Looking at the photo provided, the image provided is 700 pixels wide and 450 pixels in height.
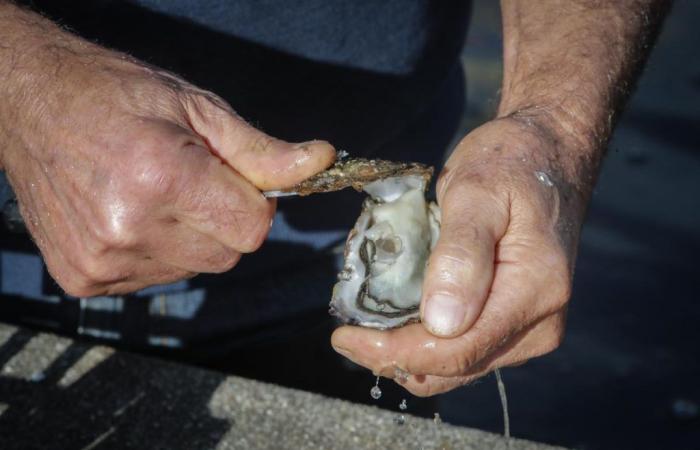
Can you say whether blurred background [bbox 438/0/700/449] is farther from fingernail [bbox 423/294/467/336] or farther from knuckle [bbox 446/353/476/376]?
fingernail [bbox 423/294/467/336]

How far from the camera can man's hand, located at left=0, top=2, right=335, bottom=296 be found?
1.33 meters

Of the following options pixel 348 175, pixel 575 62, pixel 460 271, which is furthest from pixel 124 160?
pixel 575 62

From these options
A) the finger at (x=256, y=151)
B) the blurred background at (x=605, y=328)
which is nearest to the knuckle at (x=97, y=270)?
the finger at (x=256, y=151)

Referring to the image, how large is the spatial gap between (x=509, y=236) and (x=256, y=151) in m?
0.44

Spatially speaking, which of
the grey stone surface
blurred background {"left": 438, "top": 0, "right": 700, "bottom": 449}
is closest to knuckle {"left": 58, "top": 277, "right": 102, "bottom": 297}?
the grey stone surface

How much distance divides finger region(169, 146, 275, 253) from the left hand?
0.78 feet

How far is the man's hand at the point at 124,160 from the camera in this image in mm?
1334

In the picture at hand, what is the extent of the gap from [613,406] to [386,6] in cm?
248

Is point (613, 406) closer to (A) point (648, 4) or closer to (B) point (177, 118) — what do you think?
(A) point (648, 4)

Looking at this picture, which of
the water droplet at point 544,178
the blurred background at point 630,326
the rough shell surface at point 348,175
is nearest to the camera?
the rough shell surface at point 348,175

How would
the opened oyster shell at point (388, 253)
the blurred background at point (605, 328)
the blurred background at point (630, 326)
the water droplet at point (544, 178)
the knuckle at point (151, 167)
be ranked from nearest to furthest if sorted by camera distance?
the knuckle at point (151, 167) → the water droplet at point (544, 178) → the opened oyster shell at point (388, 253) → the blurred background at point (605, 328) → the blurred background at point (630, 326)

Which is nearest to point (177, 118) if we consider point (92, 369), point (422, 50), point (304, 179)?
point (304, 179)

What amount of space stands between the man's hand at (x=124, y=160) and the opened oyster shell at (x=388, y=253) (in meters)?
0.28

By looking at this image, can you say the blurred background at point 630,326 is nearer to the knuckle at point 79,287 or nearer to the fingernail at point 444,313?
the fingernail at point 444,313
